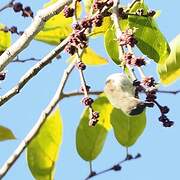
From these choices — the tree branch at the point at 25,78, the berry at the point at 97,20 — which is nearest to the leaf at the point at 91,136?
the tree branch at the point at 25,78

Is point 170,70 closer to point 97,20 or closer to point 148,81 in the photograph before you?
point 97,20

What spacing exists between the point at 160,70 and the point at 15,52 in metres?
0.51

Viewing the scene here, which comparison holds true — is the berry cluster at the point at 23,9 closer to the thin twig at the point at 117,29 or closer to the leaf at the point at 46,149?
the leaf at the point at 46,149

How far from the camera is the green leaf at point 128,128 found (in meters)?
1.86

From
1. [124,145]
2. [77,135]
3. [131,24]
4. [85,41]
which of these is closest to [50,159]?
[77,135]

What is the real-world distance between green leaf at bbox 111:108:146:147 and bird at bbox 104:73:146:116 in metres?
0.60

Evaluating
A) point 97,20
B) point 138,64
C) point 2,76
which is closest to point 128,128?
point 2,76

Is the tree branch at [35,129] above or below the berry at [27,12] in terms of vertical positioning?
below

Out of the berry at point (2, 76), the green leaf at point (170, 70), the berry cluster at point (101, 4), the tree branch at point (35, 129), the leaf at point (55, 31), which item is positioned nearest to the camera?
Answer: the berry cluster at point (101, 4)

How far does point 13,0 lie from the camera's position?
1.86m

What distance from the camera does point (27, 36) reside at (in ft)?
4.32

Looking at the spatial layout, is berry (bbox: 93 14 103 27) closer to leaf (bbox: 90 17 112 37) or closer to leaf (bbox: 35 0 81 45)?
leaf (bbox: 90 17 112 37)

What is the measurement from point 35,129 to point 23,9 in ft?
1.09

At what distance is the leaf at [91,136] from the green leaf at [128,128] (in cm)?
3
